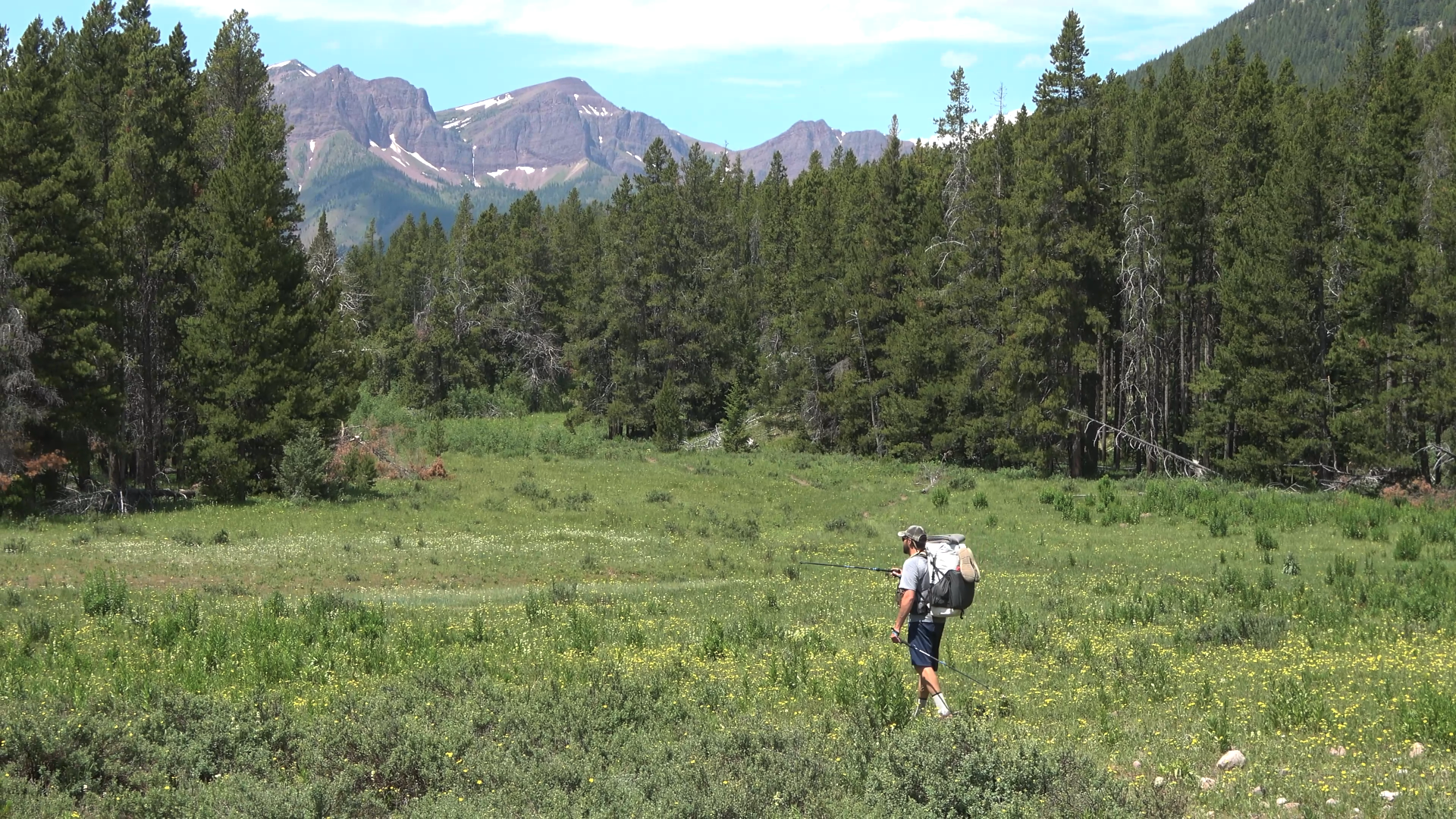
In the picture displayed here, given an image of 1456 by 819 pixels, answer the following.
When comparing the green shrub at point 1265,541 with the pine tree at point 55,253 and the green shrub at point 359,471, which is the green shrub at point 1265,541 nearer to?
the green shrub at point 359,471

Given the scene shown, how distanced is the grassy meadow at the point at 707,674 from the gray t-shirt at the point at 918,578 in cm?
72

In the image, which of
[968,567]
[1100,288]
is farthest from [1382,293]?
[968,567]

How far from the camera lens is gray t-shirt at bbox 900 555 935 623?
10.4m

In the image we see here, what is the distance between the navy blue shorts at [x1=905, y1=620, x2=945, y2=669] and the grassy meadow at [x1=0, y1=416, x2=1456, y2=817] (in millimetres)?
402

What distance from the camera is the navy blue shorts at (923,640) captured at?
33.9 ft

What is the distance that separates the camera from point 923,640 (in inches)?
410

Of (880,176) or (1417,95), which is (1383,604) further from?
(880,176)

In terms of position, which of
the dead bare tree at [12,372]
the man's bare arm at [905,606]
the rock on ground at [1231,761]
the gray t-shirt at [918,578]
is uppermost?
the dead bare tree at [12,372]

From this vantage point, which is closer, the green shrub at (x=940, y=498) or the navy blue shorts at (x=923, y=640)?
the navy blue shorts at (x=923, y=640)

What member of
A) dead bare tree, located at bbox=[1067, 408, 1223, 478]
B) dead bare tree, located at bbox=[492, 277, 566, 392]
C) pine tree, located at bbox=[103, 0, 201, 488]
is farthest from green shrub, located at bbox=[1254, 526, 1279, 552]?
dead bare tree, located at bbox=[492, 277, 566, 392]

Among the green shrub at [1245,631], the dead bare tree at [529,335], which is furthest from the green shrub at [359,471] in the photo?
the dead bare tree at [529,335]

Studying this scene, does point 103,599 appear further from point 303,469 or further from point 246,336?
point 246,336

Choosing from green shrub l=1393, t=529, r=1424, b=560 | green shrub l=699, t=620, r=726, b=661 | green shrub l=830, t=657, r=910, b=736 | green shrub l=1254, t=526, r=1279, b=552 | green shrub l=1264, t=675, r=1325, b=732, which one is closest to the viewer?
green shrub l=1264, t=675, r=1325, b=732

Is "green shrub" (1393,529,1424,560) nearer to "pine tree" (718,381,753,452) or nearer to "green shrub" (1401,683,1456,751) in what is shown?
"green shrub" (1401,683,1456,751)
